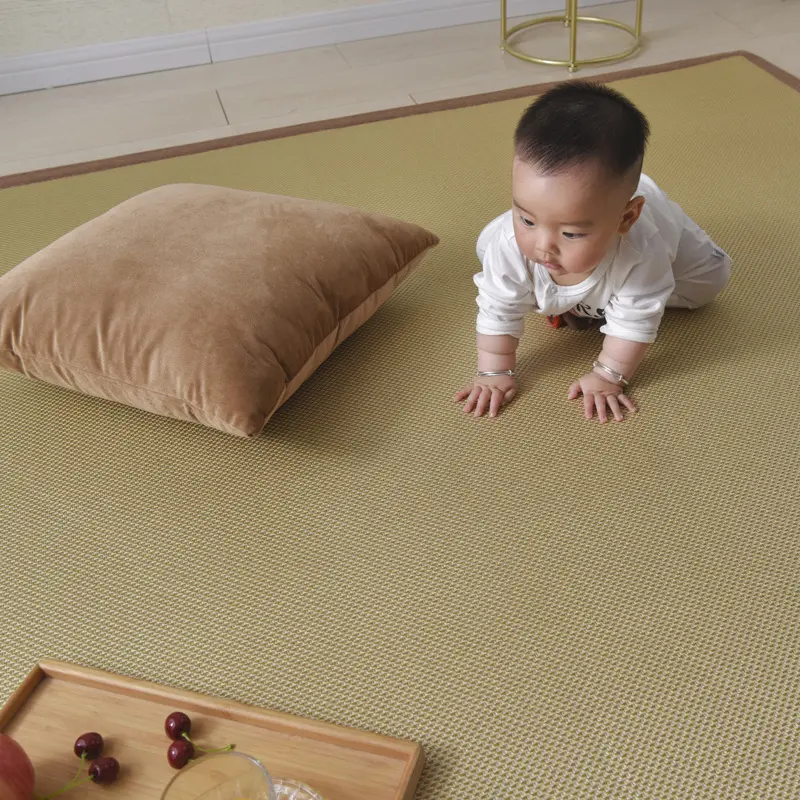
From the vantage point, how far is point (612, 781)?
0.77 meters

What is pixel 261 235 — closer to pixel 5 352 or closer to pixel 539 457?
pixel 5 352

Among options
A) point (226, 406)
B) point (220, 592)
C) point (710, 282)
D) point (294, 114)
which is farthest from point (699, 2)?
point (220, 592)

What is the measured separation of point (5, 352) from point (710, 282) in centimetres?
93

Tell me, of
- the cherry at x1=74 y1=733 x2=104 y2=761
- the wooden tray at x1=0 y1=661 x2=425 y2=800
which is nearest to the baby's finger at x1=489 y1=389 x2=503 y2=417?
the wooden tray at x1=0 y1=661 x2=425 y2=800

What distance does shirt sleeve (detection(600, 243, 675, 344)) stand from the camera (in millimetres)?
1077

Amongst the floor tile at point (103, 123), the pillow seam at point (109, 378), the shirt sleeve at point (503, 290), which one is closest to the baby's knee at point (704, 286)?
the shirt sleeve at point (503, 290)

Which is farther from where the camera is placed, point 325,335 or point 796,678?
point 325,335

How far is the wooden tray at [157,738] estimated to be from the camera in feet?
2.59

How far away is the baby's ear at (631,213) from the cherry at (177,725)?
2.24 ft

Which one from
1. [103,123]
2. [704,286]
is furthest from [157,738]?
[103,123]

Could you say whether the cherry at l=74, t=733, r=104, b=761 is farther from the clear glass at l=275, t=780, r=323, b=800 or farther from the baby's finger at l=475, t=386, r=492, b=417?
the baby's finger at l=475, t=386, r=492, b=417

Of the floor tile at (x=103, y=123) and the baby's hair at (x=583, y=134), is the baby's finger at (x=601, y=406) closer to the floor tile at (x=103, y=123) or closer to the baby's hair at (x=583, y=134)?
the baby's hair at (x=583, y=134)

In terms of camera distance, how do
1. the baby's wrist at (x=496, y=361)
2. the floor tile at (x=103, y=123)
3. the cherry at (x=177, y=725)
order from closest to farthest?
the cherry at (x=177, y=725), the baby's wrist at (x=496, y=361), the floor tile at (x=103, y=123)

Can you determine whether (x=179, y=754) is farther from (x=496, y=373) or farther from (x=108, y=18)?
(x=108, y=18)
